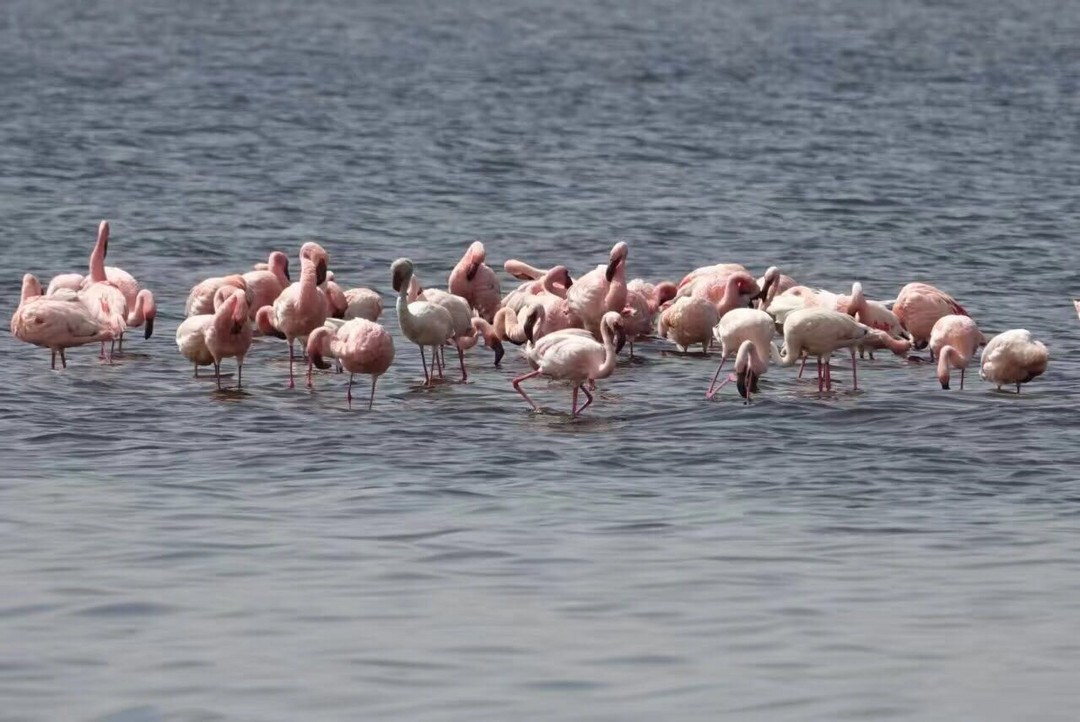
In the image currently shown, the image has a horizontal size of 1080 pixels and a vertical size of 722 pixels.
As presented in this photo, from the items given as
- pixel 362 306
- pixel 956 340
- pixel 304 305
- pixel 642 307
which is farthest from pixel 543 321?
pixel 956 340

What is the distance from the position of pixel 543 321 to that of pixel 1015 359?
3594 mm

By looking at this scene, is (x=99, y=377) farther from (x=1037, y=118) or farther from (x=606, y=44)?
(x=606, y=44)

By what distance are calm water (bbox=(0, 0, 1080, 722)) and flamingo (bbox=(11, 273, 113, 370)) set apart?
0.27m

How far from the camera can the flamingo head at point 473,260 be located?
16.5 m

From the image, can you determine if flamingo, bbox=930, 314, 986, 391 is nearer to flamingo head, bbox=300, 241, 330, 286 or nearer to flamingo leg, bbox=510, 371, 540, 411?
flamingo leg, bbox=510, 371, 540, 411

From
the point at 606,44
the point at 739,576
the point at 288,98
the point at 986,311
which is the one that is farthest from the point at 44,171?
the point at 606,44

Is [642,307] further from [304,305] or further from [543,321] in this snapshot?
[304,305]

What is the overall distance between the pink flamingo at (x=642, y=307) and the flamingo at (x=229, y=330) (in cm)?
310

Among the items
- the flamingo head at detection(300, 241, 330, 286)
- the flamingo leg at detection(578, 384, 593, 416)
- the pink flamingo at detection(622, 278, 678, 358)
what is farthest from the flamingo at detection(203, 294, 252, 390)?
the pink flamingo at detection(622, 278, 678, 358)

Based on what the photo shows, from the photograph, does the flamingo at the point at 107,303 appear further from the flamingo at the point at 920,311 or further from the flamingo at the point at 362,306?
the flamingo at the point at 920,311

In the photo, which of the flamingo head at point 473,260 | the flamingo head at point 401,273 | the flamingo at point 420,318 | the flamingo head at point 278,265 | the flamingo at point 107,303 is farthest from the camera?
the flamingo head at point 473,260

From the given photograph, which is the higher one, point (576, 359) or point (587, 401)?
point (576, 359)

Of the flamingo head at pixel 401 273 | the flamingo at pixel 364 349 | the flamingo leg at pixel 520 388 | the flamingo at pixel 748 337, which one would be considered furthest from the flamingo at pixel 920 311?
the flamingo at pixel 364 349

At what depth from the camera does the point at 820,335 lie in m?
14.3
